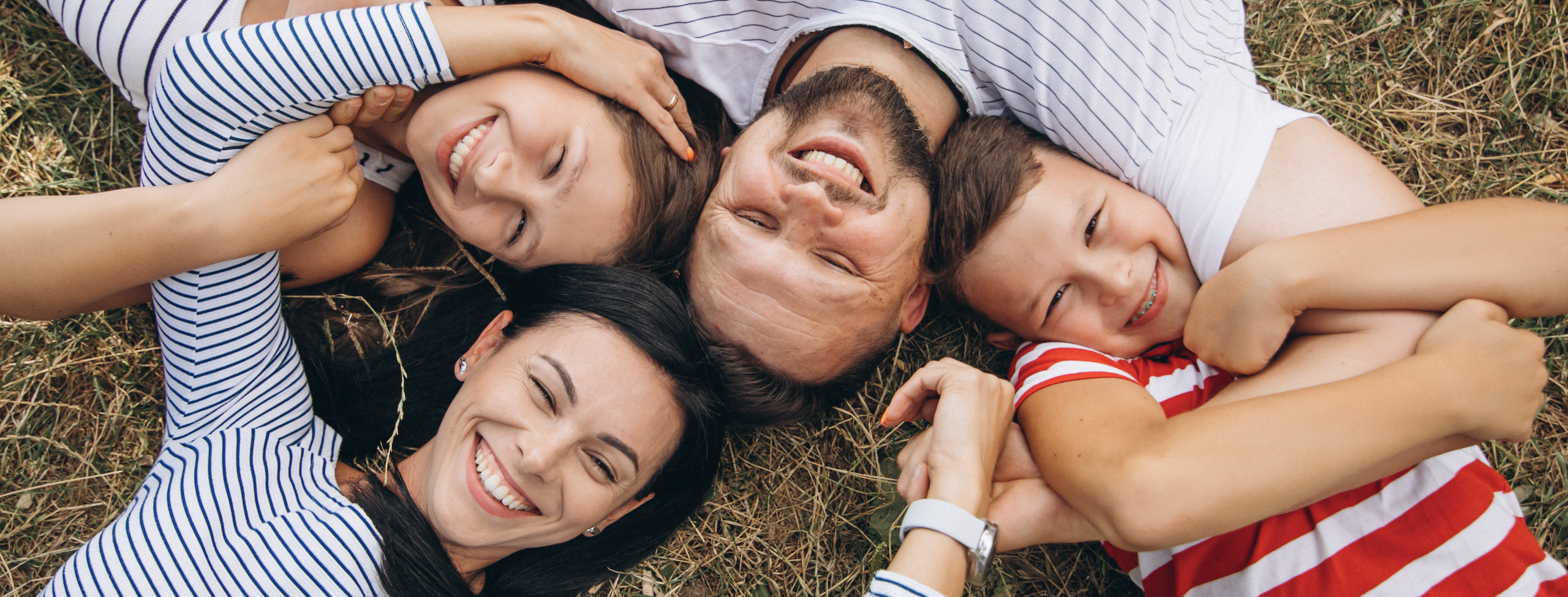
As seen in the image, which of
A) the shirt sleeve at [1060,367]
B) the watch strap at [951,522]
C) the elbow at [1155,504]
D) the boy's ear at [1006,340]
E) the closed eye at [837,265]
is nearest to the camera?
the elbow at [1155,504]

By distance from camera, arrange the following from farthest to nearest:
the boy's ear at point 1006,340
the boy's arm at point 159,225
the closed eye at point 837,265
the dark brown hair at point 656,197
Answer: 1. the boy's ear at point 1006,340
2. the dark brown hair at point 656,197
3. the closed eye at point 837,265
4. the boy's arm at point 159,225

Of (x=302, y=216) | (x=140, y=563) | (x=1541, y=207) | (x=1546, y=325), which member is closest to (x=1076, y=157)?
(x=1541, y=207)

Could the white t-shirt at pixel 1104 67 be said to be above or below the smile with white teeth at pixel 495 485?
above

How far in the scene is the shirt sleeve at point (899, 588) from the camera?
2506 millimetres

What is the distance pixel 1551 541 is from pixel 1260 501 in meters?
1.82

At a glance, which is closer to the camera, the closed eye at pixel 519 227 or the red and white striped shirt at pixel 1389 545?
the red and white striped shirt at pixel 1389 545

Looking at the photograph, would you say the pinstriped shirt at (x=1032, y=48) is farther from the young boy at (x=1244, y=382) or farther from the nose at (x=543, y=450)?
the nose at (x=543, y=450)

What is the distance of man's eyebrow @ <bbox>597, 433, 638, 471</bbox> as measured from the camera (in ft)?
9.09

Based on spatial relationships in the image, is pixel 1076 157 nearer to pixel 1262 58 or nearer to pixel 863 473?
pixel 1262 58

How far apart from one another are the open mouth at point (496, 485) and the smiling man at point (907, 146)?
842 mm

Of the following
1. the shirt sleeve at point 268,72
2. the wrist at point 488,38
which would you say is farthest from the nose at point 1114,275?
the shirt sleeve at point 268,72

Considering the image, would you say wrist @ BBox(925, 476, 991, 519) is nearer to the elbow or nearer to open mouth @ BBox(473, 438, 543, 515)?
the elbow

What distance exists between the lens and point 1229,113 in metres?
3.02

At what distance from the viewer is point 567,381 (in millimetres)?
2742
